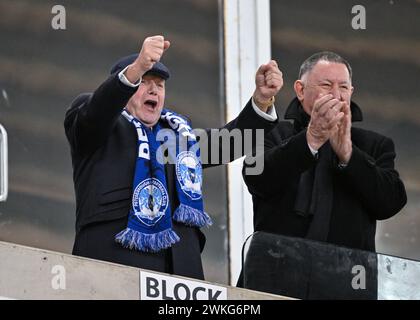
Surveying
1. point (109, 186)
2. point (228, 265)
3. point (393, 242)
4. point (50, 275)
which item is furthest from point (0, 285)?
point (393, 242)

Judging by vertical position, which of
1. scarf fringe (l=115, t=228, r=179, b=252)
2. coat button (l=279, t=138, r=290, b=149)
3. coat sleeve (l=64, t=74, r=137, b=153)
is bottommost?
scarf fringe (l=115, t=228, r=179, b=252)

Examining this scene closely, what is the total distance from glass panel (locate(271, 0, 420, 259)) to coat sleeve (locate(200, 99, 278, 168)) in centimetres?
132

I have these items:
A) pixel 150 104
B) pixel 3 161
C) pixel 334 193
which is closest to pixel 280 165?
pixel 334 193

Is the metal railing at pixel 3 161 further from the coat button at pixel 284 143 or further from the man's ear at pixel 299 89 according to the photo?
the man's ear at pixel 299 89

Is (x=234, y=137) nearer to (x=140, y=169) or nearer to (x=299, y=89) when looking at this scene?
(x=299, y=89)

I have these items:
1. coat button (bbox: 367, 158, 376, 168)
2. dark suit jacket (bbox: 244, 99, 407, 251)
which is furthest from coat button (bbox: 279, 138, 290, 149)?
coat button (bbox: 367, 158, 376, 168)

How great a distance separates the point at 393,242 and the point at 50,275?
2536 mm

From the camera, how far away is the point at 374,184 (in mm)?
7594

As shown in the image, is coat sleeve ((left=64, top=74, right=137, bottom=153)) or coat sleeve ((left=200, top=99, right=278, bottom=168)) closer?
coat sleeve ((left=64, top=74, right=137, bottom=153))

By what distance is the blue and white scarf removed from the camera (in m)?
7.44

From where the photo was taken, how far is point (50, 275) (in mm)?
7105

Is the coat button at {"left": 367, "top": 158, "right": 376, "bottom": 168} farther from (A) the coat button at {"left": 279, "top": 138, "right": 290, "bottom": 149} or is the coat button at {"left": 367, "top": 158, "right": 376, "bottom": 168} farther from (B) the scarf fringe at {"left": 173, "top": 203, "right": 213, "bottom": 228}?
(B) the scarf fringe at {"left": 173, "top": 203, "right": 213, "bottom": 228}

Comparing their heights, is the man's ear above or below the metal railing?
above

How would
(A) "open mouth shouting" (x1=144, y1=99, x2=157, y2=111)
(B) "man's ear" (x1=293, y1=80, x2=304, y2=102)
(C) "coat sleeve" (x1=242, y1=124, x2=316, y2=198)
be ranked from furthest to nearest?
(B) "man's ear" (x1=293, y1=80, x2=304, y2=102) < (A) "open mouth shouting" (x1=144, y1=99, x2=157, y2=111) < (C) "coat sleeve" (x1=242, y1=124, x2=316, y2=198)
